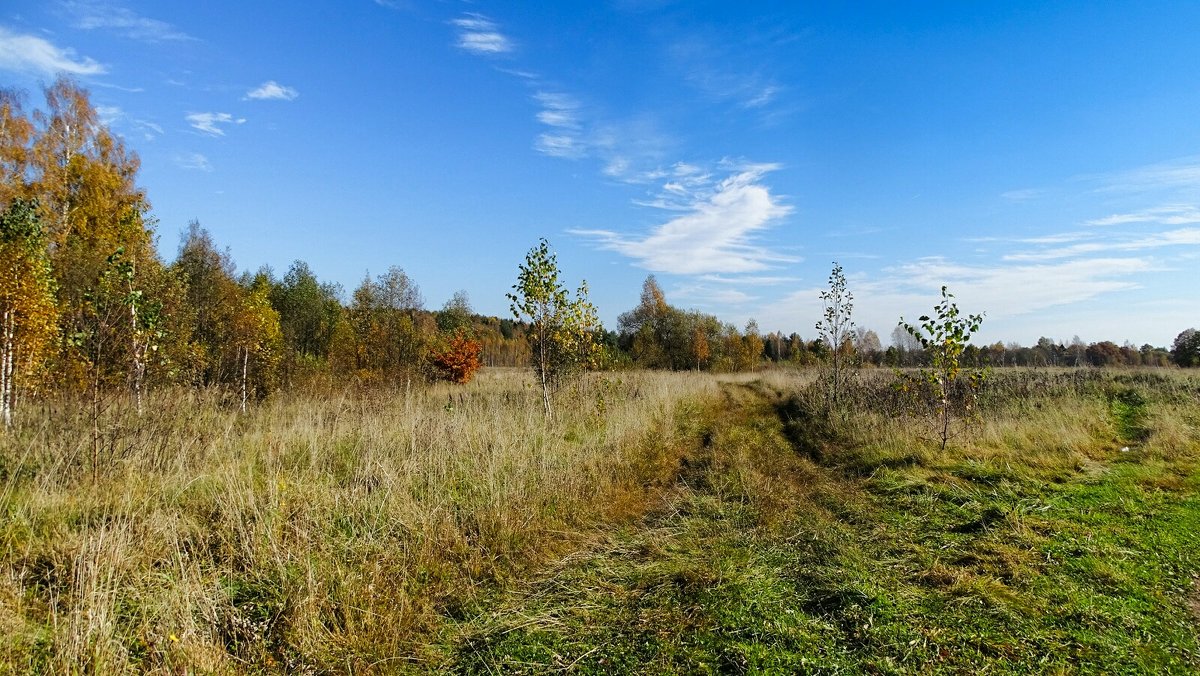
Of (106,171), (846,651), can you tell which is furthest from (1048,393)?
(106,171)

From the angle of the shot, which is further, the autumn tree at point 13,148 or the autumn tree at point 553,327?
the autumn tree at point 13,148

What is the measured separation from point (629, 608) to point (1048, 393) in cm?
1617

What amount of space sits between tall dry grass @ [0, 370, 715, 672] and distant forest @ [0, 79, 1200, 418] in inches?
43.8

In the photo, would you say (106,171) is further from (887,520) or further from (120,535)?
(887,520)

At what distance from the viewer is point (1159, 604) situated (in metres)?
3.54

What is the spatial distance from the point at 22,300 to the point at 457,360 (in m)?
22.6

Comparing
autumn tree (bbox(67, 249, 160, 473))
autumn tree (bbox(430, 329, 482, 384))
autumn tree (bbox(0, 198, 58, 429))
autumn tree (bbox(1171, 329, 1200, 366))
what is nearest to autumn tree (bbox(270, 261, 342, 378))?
autumn tree (bbox(430, 329, 482, 384))

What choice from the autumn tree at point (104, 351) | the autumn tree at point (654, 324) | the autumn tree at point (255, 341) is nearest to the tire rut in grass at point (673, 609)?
the autumn tree at point (104, 351)

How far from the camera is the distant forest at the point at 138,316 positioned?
8578 mm

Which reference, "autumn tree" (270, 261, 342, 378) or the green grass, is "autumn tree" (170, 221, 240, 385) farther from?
the green grass

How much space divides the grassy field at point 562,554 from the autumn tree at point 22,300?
5.35m

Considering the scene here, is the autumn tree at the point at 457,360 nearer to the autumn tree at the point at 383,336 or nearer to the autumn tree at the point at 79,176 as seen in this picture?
the autumn tree at the point at 383,336

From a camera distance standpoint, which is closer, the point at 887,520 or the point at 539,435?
the point at 887,520

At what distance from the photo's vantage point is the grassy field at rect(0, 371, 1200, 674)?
309 centimetres
